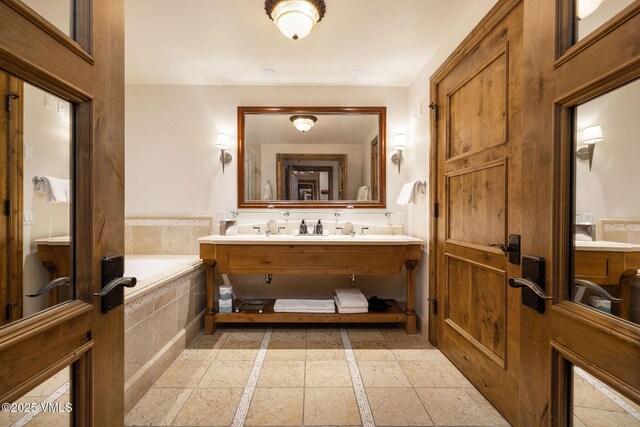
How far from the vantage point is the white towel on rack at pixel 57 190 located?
686 mm

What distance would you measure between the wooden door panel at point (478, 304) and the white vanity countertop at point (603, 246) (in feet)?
2.86

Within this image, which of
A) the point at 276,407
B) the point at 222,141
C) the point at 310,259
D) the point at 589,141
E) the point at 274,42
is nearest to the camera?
the point at 589,141

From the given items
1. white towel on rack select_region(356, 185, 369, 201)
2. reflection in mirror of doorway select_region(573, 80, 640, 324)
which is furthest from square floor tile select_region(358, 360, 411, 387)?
white towel on rack select_region(356, 185, 369, 201)

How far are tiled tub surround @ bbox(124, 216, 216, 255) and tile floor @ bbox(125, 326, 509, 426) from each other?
3.17 ft

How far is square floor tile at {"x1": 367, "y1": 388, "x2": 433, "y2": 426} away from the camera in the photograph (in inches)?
58.1

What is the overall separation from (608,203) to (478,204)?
3.26ft

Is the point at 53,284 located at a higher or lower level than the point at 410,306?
higher

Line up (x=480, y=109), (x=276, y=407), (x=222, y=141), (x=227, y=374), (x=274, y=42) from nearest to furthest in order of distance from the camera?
(x=276, y=407), (x=480, y=109), (x=227, y=374), (x=274, y=42), (x=222, y=141)

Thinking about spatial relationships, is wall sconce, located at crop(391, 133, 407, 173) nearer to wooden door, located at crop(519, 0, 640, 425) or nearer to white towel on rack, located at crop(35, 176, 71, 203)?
wooden door, located at crop(519, 0, 640, 425)

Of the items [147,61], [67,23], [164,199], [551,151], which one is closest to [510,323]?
[551,151]

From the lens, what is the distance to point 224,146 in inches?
111

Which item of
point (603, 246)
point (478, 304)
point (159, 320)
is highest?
point (603, 246)

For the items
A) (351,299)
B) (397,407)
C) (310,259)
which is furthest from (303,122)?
(397,407)

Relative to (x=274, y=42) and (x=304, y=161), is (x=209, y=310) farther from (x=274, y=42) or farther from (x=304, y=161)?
(x=274, y=42)
